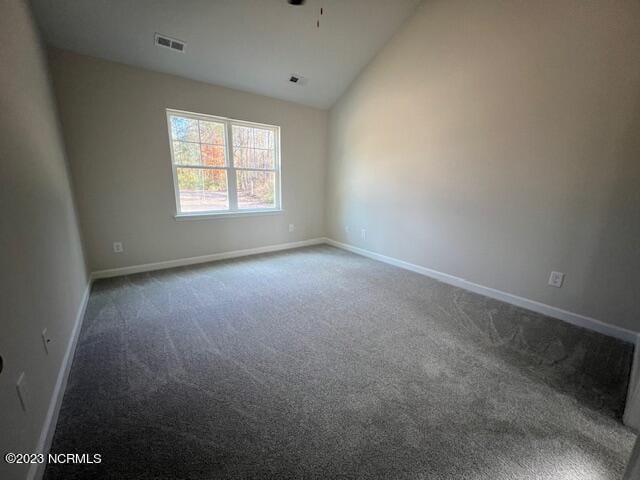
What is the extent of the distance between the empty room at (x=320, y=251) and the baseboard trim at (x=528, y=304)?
0.02 meters

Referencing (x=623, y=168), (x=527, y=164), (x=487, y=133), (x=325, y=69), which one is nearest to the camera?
(x=623, y=168)

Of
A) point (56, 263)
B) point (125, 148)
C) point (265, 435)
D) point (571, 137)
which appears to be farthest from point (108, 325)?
point (571, 137)

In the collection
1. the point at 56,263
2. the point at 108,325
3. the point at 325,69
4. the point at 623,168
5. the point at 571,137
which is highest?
the point at 325,69

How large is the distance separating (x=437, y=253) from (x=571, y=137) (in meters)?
1.63

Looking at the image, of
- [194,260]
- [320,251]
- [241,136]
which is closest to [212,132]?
[241,136]

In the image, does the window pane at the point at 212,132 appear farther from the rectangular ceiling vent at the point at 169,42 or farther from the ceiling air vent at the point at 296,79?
the ceiling air vent at the point at 296,79

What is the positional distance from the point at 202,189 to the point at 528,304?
13.6 ft

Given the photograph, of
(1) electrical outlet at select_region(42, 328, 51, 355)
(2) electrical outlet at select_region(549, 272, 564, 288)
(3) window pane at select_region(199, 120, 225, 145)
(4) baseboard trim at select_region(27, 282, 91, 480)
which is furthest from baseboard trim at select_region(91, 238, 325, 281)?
(2) electrical outlet at select_region(549, 272, 564, 288)

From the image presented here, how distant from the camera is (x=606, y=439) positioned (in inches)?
47.6

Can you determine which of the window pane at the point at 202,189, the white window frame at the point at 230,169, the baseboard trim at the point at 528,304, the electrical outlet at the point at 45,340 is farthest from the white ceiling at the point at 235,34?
the baseboard trim at the point at 528,304

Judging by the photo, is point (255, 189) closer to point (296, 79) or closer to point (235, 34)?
point (296, 79)

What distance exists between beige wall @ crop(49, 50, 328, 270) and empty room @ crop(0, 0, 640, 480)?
24mm

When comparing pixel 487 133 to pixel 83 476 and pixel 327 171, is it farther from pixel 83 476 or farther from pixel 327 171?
pixel 83 476

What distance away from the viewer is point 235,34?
279cm
